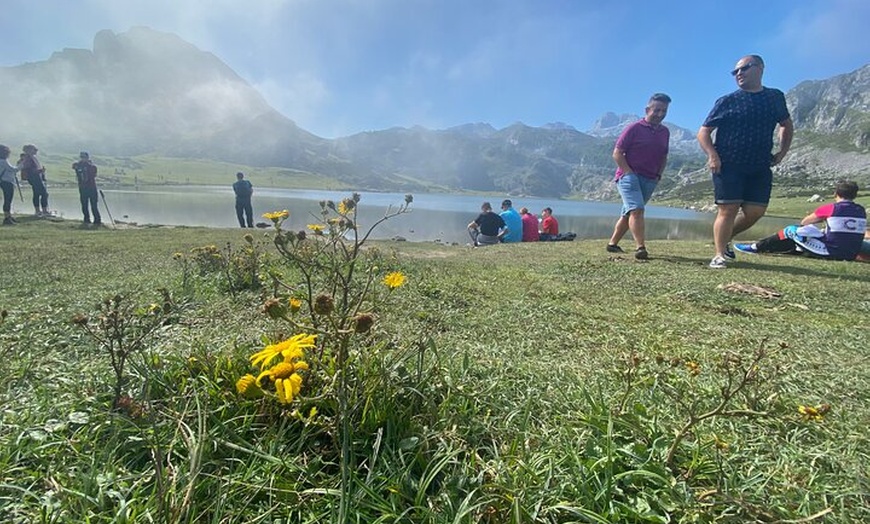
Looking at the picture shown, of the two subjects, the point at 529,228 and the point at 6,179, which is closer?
the point at 6,179

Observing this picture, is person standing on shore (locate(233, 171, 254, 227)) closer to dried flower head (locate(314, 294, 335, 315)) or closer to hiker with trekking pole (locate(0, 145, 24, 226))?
hiker with trekking pole (locate(0, 145, 24, 226))

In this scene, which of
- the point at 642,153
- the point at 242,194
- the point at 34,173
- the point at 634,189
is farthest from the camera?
the point at 242,194

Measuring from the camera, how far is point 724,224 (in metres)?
5.80

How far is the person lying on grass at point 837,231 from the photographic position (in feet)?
23.2

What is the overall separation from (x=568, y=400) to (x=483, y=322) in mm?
1472

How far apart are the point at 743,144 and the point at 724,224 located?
3.54 ft

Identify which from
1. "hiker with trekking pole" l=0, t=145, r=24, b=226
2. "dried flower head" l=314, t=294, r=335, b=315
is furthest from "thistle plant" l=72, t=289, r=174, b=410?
"hiker with trekking pole" l=0, t=145, r=24, b=226

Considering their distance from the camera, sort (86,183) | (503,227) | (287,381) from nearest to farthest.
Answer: (287,381) < (86,183) < (503,227)

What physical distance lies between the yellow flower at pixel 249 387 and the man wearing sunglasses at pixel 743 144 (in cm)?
601

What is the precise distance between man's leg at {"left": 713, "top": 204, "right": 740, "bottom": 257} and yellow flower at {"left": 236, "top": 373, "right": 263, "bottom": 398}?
20.7 feet

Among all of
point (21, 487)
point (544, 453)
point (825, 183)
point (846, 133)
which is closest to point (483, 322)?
point (544, 453)

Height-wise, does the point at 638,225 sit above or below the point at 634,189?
A: below

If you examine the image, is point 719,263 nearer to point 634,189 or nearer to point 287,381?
point 634,189

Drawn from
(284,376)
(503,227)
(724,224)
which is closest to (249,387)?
(284,376)
